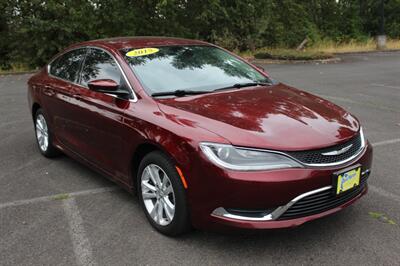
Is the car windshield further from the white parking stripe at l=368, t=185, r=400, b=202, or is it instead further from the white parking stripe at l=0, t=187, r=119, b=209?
the white parking stripe at l=368, t=185, r=400, b=202

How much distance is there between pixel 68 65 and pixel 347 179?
3529mm

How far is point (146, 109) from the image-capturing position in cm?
378

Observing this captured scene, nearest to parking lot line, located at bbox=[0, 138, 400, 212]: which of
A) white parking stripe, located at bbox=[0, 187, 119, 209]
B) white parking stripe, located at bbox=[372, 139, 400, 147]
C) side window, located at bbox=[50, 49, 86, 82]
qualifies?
white parking stripe, located at bbox=[0, 187, 119, 209]

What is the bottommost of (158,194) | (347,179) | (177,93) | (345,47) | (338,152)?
(345,47)

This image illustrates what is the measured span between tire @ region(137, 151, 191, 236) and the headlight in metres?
0.42

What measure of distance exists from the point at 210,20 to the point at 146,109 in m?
18.9

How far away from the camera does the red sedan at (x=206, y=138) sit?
311 centimetres

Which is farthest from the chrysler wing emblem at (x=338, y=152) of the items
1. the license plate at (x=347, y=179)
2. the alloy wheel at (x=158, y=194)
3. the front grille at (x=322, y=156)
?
the alloy wheel at (x=158, y=194)

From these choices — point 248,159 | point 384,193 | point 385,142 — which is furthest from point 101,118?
point 385,142

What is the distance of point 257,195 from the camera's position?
120 inches

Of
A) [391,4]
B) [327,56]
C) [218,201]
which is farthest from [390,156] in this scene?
[391,4]

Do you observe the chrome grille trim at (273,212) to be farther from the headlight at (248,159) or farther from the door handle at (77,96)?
→ the door handle at (77,96)

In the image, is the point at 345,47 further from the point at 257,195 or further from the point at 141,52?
the point at 257,195

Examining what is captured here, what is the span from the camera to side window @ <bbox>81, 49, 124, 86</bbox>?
14.2 ft
